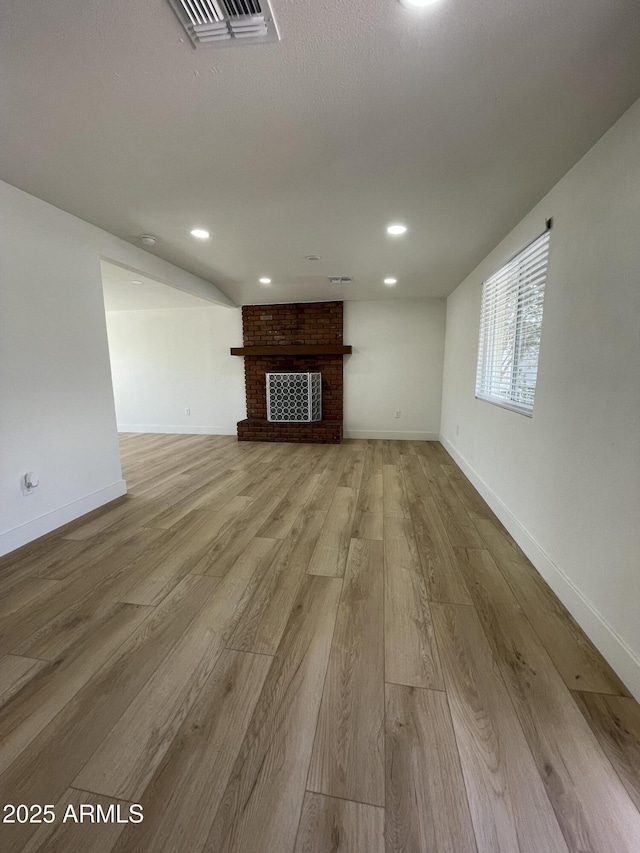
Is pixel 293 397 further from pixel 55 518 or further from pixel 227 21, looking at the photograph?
pixel 227 21

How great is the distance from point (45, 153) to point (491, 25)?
2020 mm

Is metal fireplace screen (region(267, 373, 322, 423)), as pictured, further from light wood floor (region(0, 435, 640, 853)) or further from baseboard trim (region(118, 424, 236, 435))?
light wood floor (region(0, 435, 640, 853))

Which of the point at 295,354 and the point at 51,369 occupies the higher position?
the point at 295,354

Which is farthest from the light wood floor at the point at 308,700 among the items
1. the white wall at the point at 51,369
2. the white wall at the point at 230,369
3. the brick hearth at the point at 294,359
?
the white wall at the point at 230,369

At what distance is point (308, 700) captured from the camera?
1140 mm

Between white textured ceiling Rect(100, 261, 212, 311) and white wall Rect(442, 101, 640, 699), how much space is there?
11.6 ft

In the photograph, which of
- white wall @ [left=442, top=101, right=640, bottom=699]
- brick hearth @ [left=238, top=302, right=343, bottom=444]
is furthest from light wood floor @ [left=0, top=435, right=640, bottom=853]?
brick hearth @ [left=238, top=302, right=343, bottom=444]

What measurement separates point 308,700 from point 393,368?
468 centimetres

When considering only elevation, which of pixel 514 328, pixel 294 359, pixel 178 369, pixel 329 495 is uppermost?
pixel 514 328

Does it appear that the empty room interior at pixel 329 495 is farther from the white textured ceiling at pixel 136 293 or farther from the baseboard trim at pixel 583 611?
the white textured ceiling at pixel 136 293

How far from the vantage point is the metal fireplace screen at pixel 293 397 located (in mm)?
5141

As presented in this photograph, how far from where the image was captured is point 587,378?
5.01 feet

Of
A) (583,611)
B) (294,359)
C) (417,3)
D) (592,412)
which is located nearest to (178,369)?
(294,359)

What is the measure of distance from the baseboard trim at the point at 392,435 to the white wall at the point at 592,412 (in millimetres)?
3079
